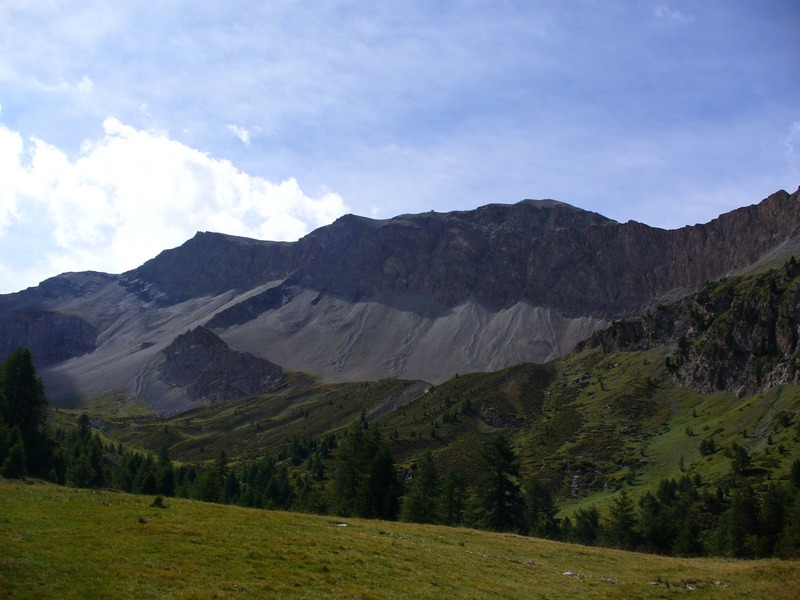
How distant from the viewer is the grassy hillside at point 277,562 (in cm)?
2078

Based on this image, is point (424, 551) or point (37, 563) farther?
point (424, 551)

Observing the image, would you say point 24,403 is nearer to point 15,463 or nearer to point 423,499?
point 15,463

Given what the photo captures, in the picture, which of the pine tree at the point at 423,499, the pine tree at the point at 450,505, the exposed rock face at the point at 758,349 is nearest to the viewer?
the pine tree at the point at 423,499

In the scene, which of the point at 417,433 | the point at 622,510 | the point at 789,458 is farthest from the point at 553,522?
the point at 417,433

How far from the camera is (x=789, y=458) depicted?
396ft

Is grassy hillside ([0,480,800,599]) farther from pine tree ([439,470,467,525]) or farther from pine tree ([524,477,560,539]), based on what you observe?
pine tree ([524,477,560,539])

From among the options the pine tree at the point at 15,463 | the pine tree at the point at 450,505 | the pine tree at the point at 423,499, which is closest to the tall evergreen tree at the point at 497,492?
the pine tree at the point at 450,505

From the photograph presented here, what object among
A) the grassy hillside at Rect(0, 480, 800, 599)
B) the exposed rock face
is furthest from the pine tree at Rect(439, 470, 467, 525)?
the exposed rock face

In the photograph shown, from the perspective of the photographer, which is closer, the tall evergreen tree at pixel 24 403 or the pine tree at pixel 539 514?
the tall evergreen tree at pixel 24 403

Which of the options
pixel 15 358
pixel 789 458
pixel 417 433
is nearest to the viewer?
pixel 15 358

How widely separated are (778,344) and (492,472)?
482 ft

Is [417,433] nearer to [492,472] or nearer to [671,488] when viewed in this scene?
Answer: [671,488]

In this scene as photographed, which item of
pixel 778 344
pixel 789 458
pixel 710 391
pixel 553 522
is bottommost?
pixel 553 522

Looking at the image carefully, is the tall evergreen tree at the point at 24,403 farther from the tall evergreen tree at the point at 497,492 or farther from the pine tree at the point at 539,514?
the pine tree at the point at 539,514
